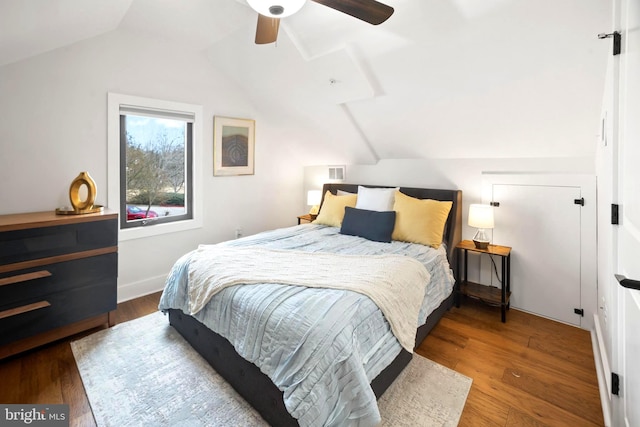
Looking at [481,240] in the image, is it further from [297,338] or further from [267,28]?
[267,28]

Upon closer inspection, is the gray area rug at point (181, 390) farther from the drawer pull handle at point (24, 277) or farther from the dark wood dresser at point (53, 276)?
the drawer pull handle at point (24, 277)

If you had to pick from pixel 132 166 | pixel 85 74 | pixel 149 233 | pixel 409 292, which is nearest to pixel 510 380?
pixel 409 292

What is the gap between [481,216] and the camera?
107 inches

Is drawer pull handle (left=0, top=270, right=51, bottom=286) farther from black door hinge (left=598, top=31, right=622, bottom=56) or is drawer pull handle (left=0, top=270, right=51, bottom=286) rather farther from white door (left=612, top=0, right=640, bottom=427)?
black door hinge (left=598, top=31, right=622, bottom=56)

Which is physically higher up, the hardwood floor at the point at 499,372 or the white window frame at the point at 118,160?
the white window frame at the point at 118,160

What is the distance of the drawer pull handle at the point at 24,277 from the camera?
1.95 m

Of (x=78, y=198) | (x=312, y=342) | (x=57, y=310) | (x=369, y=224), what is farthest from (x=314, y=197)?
(x=312, y=342)

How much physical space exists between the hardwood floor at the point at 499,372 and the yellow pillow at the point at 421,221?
752mm

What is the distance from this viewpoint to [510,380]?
75.3 inches

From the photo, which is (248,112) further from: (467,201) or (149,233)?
(467,201)

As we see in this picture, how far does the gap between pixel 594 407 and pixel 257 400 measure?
6.11 ft

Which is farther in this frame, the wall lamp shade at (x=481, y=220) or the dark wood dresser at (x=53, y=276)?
the wall lamp shade at (x=481, y=220)

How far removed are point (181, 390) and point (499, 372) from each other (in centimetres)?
201

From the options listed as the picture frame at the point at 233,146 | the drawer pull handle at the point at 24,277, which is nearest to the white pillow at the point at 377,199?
the picture frame at the point at 233,146
